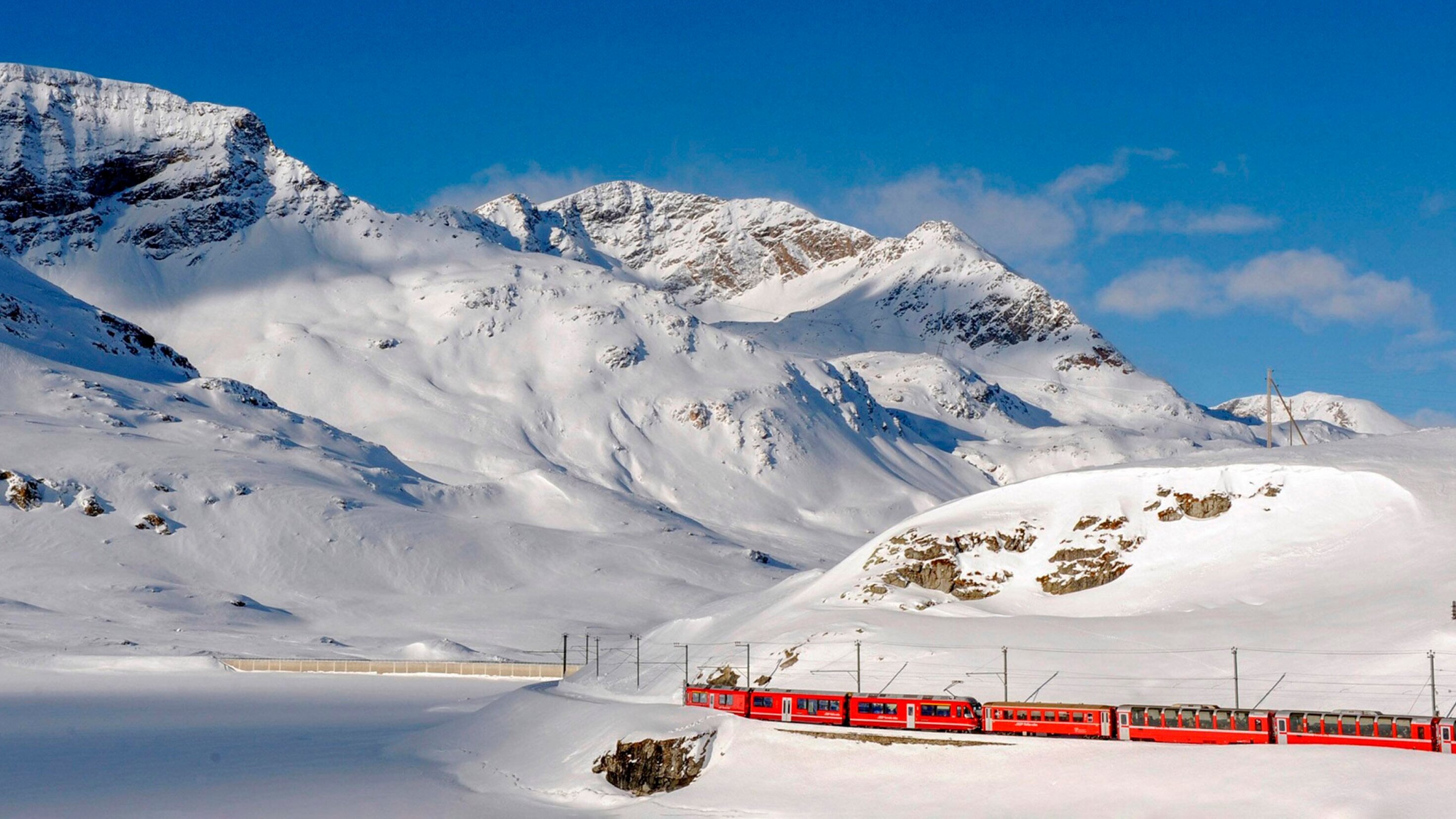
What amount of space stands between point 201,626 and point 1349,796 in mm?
125638

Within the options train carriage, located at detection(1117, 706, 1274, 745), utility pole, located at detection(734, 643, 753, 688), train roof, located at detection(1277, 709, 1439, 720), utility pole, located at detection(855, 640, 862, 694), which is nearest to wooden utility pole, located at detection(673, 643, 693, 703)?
utility pole, located at detection(734, 643, 753, 688)

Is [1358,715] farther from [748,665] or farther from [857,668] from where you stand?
[748,665]

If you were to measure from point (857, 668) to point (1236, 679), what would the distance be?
1993 centimetres

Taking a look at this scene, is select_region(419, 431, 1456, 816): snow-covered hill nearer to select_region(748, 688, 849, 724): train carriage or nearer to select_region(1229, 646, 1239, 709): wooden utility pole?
select_region(1229, 646, 1239, 709): wooden utility pole

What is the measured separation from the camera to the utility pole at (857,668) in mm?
68125

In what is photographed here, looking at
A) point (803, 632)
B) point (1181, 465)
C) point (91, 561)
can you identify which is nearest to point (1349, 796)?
point (803, 632)

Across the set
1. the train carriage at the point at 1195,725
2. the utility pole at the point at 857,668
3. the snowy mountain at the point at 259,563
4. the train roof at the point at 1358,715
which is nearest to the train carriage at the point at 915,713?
the train carriage at the point at 1195,725

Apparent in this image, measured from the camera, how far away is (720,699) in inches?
2635

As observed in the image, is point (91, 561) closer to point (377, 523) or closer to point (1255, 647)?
point (377, 523)

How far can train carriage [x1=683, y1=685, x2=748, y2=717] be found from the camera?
6519 centimetres

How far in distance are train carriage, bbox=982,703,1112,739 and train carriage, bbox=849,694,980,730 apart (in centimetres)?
77

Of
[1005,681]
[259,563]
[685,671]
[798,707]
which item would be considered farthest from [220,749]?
[259,563]

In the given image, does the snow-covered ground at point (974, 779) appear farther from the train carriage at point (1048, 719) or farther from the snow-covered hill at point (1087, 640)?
the train carriage at point (1048, 719)

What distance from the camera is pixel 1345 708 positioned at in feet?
197
